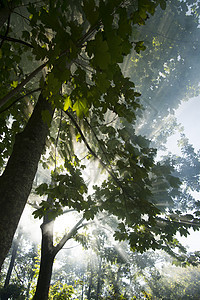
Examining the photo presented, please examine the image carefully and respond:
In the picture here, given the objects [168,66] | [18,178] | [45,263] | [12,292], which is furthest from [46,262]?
A: [168,66]

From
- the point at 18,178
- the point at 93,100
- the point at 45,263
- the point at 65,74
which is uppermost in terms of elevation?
the point at 93,100

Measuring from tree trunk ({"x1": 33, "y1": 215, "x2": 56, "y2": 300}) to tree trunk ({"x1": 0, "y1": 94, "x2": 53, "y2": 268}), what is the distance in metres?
4.09

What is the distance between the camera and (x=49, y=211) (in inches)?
100

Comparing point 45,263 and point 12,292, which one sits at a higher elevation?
point 45,263

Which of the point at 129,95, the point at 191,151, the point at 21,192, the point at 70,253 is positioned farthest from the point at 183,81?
the point at 70,253

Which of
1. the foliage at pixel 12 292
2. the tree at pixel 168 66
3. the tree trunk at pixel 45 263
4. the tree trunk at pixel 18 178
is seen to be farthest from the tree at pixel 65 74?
the foliage at pixel 12 292

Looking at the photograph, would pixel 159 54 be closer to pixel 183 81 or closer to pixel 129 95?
pixel 183 81

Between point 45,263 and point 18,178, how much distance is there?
14.1 feet

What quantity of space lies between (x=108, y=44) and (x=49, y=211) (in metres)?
2.39

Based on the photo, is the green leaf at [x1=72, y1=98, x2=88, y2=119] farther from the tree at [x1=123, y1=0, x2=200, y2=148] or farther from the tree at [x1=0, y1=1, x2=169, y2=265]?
the tree at [x1=123, y1=0, x2=200, y2=148]

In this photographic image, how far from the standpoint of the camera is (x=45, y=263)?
4492 millimetres

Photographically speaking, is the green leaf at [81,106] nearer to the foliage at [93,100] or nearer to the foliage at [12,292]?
the foliage at [93,100]

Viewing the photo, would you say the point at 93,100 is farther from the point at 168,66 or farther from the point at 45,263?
the point at 168,66

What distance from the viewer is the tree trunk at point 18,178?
1.13 m
